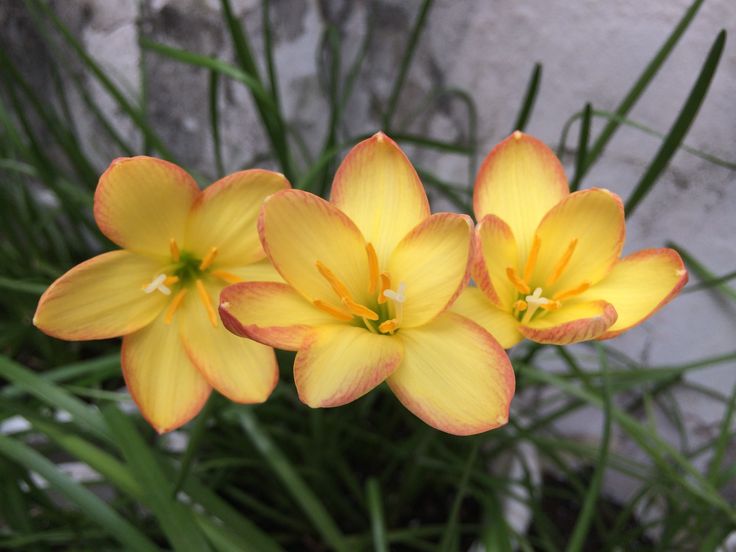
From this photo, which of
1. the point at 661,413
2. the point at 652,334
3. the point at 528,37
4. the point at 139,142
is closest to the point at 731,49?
the point at 528,37

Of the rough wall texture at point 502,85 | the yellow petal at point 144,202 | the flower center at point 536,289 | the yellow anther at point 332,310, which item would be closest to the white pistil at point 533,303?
the flower center at point 536,289

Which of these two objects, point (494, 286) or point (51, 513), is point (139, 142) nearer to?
point (51, 513)

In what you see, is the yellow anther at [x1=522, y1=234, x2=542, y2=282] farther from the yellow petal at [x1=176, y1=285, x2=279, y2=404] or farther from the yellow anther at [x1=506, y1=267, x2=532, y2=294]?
the yellow petal at [x1=176, y1=285, x2=279, y2=404]

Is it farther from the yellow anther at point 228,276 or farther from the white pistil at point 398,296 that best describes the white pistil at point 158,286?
the white pistil at point 398,296

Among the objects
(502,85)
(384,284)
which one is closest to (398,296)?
(384,284)

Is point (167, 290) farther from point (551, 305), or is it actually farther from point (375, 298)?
point (551, 305)
